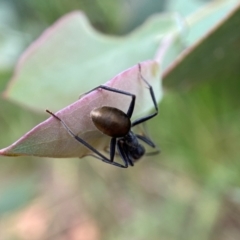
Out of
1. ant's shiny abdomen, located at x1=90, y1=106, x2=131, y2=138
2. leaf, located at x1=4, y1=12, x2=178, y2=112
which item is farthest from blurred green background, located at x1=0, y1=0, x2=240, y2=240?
ant's shiny abdomen, located at x1=90, y1=106, x2=131, y2=138

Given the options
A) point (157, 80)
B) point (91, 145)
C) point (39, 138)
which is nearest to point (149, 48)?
point (157, 80)

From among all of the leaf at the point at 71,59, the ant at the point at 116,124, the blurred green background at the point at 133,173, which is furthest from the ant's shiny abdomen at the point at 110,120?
the blurred green background at the point at 133,173

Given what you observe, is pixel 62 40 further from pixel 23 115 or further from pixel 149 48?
pixel 23 115

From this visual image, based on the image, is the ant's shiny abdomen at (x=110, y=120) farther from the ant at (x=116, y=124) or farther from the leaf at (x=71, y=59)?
the leaf at (x=71, y=59)

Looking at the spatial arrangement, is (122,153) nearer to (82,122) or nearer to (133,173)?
(82,122)

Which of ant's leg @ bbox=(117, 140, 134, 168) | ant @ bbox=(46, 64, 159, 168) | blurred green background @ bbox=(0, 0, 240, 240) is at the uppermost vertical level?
ant @ bbox=(46, 64, 159, 168)

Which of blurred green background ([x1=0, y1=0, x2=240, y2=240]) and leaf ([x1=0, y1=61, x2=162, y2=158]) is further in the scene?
blurred green background ([x1=0, y1=0, x2=240, y2=240])

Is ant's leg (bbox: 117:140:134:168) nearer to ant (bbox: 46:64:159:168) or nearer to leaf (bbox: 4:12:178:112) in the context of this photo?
ant (bbox: 46:64:159:168)
